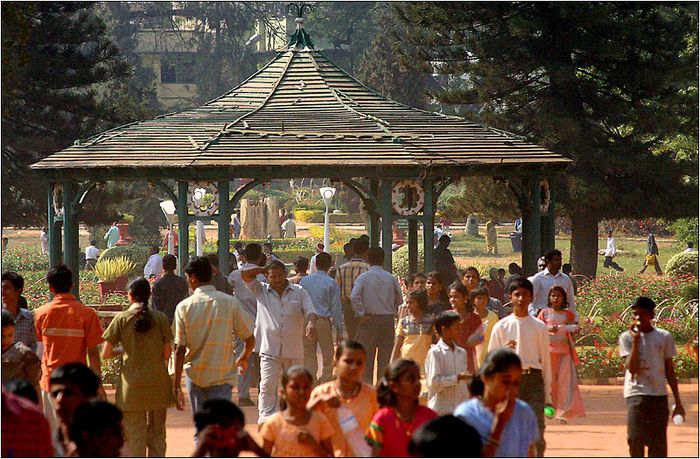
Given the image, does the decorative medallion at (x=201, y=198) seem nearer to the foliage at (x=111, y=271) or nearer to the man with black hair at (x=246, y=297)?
the man with black hair at (x=246, y=297)

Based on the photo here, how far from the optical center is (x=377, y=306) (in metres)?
15.0

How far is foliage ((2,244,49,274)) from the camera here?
3938 centimetres

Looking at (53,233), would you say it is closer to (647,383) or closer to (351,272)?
(351,272)

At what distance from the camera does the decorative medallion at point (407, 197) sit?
60.6 ft

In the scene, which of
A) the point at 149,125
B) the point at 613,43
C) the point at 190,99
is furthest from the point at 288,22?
the point at 149,125

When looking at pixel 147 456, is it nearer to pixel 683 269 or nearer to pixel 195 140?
pixel 195 140

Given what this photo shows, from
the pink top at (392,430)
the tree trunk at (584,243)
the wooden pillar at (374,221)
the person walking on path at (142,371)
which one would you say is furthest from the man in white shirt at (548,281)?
the tree trunk at (584,243)

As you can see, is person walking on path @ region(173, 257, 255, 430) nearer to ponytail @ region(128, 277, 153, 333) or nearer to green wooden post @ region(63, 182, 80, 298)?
ponytail @ region(128, 277, 153, 333)

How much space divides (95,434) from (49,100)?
76.2 feet

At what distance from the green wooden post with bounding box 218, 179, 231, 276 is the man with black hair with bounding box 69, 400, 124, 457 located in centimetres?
1098

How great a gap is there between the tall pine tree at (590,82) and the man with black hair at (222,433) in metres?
19.9

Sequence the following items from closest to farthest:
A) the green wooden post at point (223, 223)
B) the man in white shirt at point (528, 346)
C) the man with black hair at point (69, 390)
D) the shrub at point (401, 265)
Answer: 1. the man with black hair at point (69, 390)
2. the man in white shirt at point (528, 346)
3. the green wooden post at point (223, 223)
4. the shrub at point (401, 265)

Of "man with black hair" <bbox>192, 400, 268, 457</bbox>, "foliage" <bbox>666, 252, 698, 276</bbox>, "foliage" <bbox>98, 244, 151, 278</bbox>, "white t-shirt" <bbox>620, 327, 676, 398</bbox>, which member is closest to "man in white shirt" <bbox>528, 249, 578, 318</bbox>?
"white t-shirt" <bbox>620, 327, 676, 398</bbox>

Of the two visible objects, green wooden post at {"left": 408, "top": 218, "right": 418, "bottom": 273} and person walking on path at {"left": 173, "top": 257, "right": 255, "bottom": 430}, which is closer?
person walking on path at {"left": 173, "top": 257, "right": 255, "bottom": 430}
